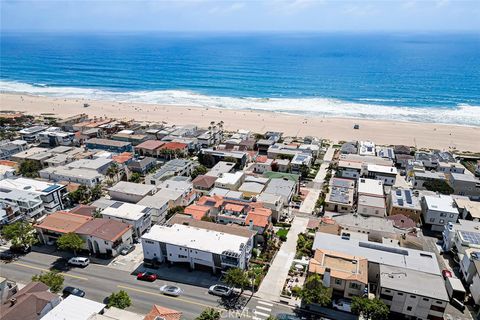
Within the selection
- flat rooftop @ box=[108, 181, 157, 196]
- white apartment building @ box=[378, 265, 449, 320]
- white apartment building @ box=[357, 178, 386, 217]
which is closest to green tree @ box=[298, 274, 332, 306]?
white apartment building @ box=[378, 265, 449, 320]

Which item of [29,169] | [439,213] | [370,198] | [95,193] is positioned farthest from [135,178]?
[439,213]

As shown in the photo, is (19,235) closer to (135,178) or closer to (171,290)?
(171,290)

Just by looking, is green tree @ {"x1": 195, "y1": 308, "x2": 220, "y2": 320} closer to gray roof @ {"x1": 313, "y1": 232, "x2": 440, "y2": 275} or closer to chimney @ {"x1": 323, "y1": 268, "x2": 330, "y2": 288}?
chimney @ {"x1": 323, "y1": 268, "x2": 330, "y2": 288}

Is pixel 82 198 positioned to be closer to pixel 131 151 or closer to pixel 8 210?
pixel 8 210

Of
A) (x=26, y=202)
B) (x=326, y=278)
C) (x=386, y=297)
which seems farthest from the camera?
(x=26, y=202)

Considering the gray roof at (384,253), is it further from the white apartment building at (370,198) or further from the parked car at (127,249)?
the parked car at (127,249)
